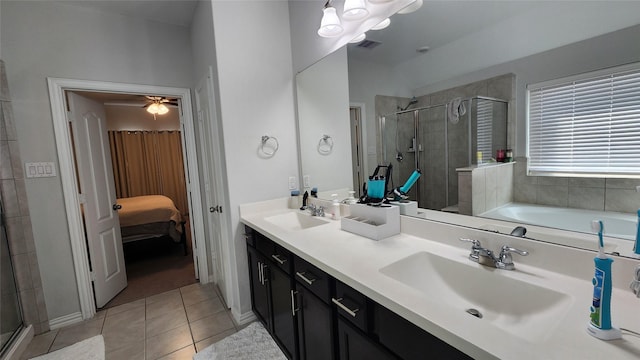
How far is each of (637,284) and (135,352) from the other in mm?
2716

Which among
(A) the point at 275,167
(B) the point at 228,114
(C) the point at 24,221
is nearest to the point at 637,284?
(A) the point at 275,167

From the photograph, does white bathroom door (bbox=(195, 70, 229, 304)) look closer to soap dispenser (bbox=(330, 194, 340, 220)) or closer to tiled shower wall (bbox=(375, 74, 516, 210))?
soap dispenser (bbox=(330, 194, 340, 220))

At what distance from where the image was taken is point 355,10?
1590 millimetres

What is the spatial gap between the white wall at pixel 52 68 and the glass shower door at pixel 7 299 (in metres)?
0.16

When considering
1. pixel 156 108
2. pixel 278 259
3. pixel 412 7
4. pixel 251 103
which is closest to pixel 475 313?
pixel 278 259

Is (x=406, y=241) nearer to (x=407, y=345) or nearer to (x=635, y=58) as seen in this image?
(x=407, y=345)

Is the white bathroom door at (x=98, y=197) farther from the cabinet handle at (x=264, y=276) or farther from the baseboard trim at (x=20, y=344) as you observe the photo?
the cabinet handle at (x=264, y=276)

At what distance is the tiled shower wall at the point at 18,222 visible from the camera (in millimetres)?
2039

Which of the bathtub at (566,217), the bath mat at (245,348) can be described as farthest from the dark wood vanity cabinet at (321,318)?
the bathtub at (566,217)

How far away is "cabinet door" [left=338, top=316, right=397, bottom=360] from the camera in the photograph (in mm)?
918

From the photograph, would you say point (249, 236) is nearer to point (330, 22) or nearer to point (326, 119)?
point (326, 119)

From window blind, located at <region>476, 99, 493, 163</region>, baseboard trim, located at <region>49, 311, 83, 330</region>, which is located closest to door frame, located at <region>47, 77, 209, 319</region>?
baseboard trim, located at <region>49, 311, 83, 330</region>

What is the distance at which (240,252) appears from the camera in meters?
2.21

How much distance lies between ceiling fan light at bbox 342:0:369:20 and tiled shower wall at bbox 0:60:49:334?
2585 millimetres
